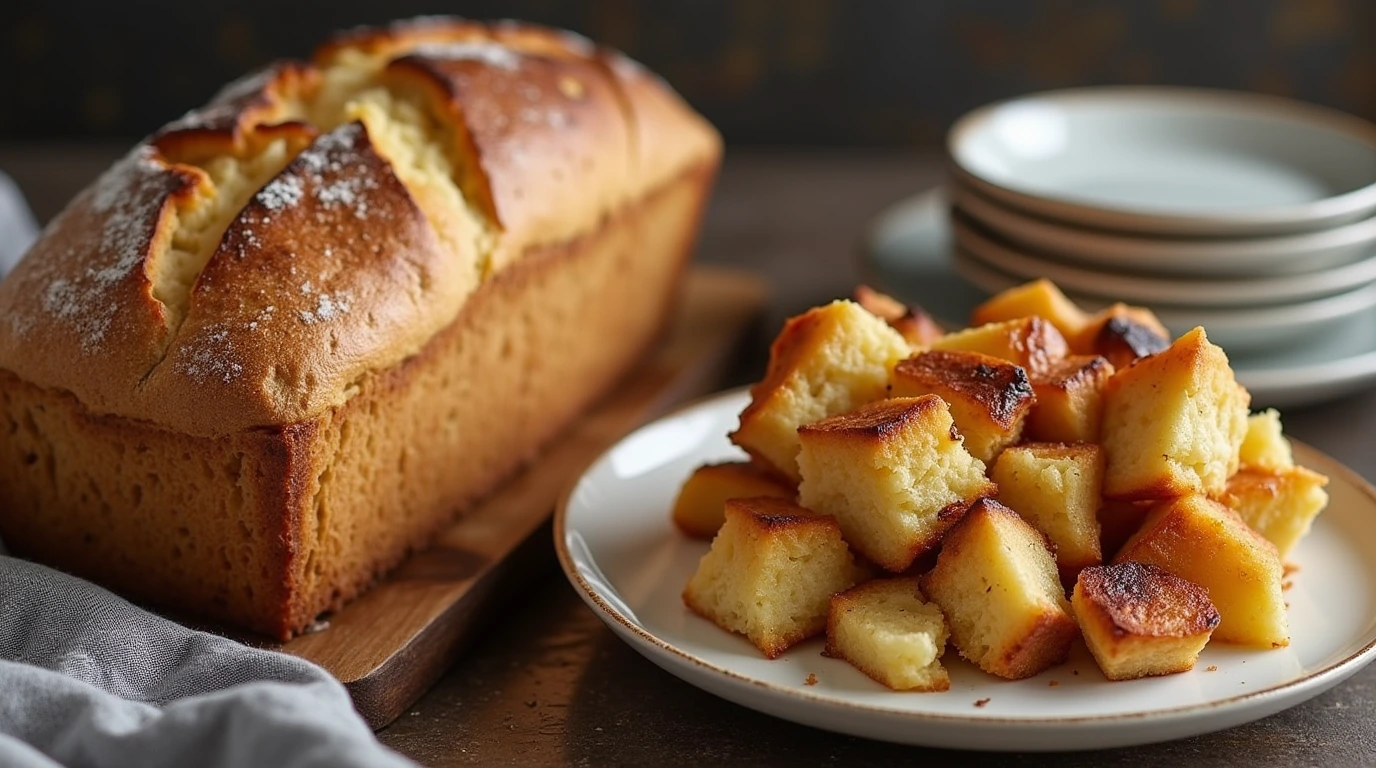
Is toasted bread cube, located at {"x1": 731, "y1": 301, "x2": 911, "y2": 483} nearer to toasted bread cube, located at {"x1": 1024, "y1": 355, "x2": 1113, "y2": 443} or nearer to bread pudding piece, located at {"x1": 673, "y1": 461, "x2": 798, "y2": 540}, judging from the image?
bread pudding piece, located at {"x1": 673, "y1": 461, "x2": 798, "y2": 540}

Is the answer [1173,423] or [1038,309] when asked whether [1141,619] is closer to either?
[1173,423]

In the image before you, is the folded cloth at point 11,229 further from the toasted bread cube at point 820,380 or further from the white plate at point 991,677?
the toasted bread cube at point 820,380

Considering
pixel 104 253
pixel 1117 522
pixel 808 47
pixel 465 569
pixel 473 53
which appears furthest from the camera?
pixel 808 47

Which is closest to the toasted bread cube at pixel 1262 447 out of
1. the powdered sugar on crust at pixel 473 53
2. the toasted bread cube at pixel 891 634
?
the toasted bread cube at pixel 891 634

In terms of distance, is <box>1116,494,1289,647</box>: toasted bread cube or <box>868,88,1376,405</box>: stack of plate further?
<box>868,88,1376,405</box>: stack of plate

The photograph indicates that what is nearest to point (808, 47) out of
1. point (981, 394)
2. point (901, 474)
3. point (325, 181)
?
point (325, 181)

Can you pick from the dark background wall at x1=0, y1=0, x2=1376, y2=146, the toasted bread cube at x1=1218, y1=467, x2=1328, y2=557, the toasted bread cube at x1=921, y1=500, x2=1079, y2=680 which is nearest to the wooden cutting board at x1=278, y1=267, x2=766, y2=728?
the toasted bread cube at x1=921, y1=500, x2=1079, y2=680
